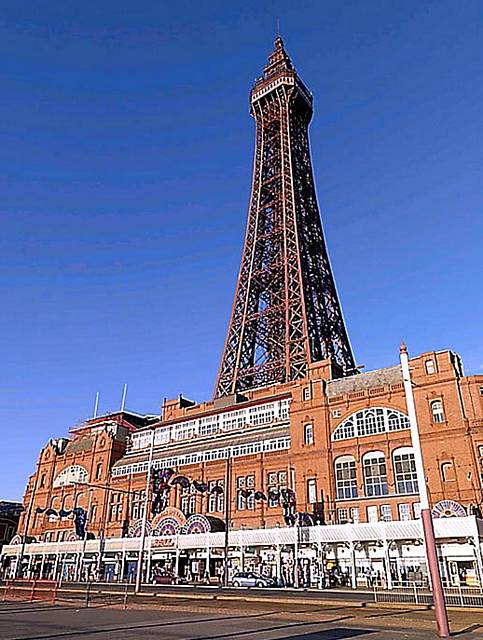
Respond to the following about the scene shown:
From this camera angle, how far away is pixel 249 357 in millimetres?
79438

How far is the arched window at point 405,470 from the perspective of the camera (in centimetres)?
4597

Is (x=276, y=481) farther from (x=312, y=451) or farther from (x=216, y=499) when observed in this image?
(x=216, y=499)

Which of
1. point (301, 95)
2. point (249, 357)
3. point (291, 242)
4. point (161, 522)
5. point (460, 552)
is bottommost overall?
point (460, 552)

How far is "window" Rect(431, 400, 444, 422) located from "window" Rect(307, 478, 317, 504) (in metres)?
12.8

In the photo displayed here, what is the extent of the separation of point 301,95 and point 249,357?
177ft

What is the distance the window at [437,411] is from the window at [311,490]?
12.8 metres

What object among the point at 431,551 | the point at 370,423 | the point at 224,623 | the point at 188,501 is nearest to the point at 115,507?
the point at 188,501

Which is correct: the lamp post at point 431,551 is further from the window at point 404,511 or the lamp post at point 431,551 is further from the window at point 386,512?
the window at point 386,512

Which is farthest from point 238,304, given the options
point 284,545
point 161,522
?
point 284,545

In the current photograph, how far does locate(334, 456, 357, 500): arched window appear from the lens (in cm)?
4956

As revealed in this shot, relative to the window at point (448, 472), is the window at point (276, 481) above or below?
above

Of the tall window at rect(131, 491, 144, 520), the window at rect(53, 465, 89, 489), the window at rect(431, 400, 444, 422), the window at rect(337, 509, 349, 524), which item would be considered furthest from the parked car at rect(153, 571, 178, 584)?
the window at rect(53, 465, 89, 489)

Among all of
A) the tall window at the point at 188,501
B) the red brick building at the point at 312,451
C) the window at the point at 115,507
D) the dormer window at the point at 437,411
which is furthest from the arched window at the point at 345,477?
the window at the point at 115,507

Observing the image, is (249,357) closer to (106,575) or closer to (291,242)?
(291,242)
